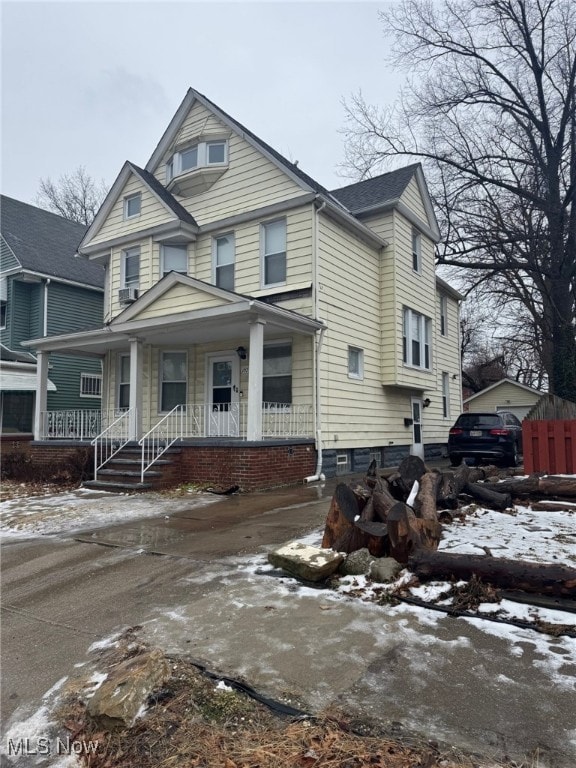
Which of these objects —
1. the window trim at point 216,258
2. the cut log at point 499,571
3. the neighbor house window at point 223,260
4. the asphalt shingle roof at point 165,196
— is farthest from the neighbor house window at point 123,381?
the cut log at point 499,571

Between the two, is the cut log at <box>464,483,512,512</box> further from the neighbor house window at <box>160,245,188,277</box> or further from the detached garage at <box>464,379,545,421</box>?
the detached garage at <box>464,379,545,421</box>

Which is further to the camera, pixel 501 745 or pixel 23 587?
pixel 23 587

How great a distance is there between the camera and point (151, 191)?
48.5 feet

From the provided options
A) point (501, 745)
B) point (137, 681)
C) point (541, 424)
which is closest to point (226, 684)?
point (137, 681)

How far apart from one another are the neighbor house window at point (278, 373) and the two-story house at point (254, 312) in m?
0.04

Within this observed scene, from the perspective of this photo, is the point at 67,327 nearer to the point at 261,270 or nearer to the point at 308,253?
the point at 261,270

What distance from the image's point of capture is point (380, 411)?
15016 mm

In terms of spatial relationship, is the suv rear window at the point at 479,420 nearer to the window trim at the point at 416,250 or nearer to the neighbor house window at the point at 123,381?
the window trim at the point at 416,250

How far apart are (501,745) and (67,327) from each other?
20548mm

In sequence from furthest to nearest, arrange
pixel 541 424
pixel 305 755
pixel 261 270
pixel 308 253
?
1. pixel 261 270
2. pixel 308 253
3. pixel 541 424
4. pixel 305 755

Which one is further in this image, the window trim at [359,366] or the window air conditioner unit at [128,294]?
the window air conditioner unit at [128,294]

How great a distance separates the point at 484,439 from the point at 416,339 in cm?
393

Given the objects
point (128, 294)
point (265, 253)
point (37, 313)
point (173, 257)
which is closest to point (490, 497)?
point (265, 253)

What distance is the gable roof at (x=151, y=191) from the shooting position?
14297 millimetres
